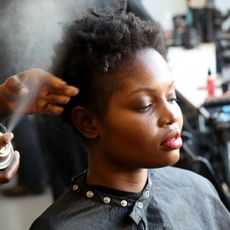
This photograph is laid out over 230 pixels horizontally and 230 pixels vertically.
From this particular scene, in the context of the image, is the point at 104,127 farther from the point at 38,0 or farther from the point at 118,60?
the point at 38,0

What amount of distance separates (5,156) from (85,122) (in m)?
0.17

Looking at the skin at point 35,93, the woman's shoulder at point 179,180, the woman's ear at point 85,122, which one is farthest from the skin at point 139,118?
the woman's shoulder at point 179,180

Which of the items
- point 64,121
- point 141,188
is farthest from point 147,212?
point 64,121

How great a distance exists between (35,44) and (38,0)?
0.09 metres

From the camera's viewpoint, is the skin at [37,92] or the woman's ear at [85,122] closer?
the skin at [37,92]

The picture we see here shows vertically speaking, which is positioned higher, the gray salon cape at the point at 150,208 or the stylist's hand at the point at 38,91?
the stylist's hand at the point at 38,91

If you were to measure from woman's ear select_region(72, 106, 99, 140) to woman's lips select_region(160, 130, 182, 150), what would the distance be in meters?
0.14

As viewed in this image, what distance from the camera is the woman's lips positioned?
0.78m

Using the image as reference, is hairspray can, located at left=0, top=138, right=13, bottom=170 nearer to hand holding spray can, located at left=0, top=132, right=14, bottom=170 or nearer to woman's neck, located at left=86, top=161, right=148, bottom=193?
hand holding spray can, located at left=0, top=132, right=14, bottom=170

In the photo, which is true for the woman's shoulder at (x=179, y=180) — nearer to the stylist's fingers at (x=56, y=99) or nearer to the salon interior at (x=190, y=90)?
the salon interior at (x=190, y=90)

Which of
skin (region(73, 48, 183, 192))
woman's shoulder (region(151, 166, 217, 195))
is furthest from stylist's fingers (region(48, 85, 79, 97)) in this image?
woman's shoulder (region(151, 166, 217, 195))

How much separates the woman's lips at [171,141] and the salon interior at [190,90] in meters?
0.20

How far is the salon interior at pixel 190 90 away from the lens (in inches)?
33.9

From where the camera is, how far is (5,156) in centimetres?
76
